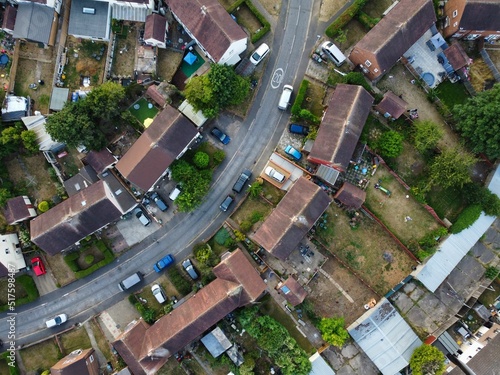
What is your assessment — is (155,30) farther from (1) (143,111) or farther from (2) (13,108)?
(2) (13,108)

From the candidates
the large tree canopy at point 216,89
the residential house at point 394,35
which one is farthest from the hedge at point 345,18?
the large tree canopy at point 216,89

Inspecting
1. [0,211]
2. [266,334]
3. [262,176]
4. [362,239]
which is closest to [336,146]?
[262,176]

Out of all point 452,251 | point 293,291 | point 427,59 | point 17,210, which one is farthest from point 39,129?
point 452,251

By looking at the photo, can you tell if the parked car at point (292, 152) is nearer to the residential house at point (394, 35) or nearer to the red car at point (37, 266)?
the residential house at point (394, 35)

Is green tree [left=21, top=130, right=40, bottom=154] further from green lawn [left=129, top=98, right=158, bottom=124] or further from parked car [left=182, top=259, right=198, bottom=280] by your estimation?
parked car [left=182, top=259, right=198, bottom=280]

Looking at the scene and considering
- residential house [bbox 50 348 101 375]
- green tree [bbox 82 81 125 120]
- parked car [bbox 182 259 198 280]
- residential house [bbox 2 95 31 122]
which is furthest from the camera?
parked car [bbox 182 259 198 280]

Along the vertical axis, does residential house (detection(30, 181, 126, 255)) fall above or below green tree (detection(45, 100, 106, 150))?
below

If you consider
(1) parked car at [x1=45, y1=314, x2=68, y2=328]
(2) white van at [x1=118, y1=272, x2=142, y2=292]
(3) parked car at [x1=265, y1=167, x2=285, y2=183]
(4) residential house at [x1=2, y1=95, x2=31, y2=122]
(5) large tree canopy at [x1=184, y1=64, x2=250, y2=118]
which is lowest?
(3) parked car at [x1=265, y1=167, x2=285, y2=183]

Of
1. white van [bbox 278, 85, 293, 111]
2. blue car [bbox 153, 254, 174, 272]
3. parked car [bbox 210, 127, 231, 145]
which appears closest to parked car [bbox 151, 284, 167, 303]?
blue car [bbox 153, 254, 174, 272]
